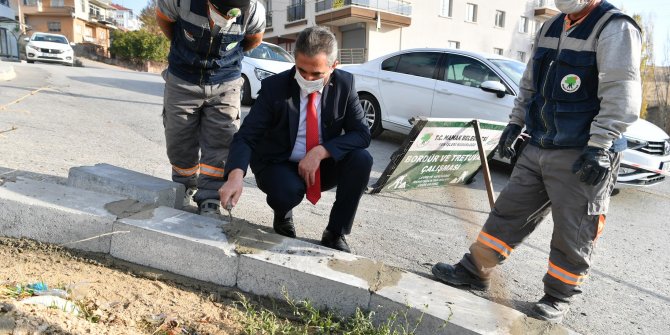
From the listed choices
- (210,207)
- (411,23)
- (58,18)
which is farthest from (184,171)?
(58,18)

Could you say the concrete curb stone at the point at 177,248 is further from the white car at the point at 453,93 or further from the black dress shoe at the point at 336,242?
the white car at the point at 453,93

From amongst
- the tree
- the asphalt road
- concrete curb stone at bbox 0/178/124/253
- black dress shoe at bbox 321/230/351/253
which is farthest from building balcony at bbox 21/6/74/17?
black dress shoe at bbox 321/230/351/253

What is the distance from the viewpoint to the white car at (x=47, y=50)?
21.9 metres

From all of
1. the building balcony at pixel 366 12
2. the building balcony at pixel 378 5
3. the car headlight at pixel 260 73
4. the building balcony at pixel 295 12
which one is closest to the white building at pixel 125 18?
the building balcony at pixel 295 12

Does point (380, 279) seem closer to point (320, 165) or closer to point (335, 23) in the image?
point (320, 165)

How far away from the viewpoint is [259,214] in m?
3.93

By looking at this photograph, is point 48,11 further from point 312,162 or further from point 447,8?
point 312,162

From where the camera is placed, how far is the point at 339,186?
3.02 metres

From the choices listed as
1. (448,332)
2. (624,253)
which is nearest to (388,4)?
(624,253)

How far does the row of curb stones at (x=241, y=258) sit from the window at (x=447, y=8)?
31.8 m

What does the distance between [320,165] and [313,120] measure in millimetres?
317

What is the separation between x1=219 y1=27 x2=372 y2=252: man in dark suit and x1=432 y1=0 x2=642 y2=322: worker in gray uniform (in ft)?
2.55

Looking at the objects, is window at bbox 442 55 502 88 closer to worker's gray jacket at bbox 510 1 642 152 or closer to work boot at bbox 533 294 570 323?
worker's gray jacket at bbox 510 1 642 152

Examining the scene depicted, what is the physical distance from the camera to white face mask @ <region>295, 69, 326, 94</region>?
9.57ft
